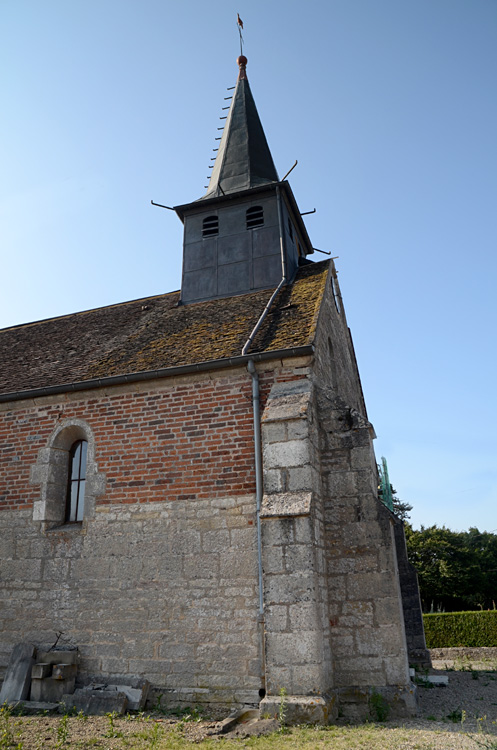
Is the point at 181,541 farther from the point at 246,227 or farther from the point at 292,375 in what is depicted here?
the point at 246,227

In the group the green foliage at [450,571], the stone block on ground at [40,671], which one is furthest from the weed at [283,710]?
the green foliage at [450,571]

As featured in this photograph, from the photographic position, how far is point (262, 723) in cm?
583

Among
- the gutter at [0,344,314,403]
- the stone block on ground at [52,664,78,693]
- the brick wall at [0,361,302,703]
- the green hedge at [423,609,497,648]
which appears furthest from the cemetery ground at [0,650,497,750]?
the green hedge at [423,609,497,648]

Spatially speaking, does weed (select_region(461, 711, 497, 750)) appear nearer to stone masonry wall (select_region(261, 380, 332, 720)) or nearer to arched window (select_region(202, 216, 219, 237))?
stone masonry wall (select_region(261, 380, 332, 720))

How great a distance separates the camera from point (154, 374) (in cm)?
828

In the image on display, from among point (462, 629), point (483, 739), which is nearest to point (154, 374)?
point (483, 739)


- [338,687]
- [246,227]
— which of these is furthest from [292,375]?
[246,227]

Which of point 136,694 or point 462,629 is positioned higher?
point 136,694

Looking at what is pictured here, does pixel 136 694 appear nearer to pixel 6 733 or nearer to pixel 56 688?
pixel 56 688

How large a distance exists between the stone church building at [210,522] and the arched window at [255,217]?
328cm

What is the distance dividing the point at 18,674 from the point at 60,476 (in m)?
2.74

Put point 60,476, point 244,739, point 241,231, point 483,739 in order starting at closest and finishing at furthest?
point 483,739 → point 244,739 → point 60,476 → point 241,231

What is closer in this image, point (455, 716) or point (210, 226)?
point (455, 716)

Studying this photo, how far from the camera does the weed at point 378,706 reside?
6.30 meters
